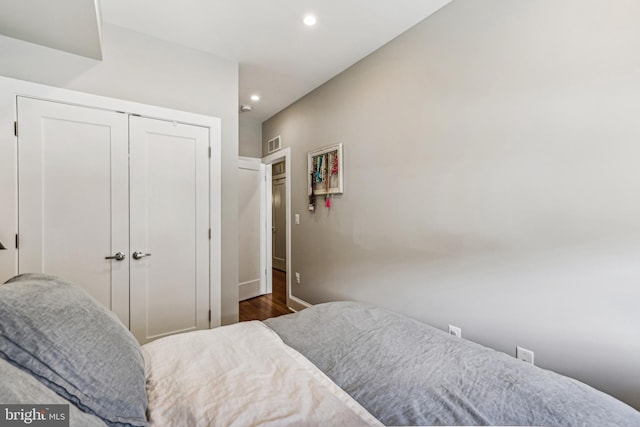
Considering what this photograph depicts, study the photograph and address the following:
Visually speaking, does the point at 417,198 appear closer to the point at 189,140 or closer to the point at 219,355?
the point at 219,355

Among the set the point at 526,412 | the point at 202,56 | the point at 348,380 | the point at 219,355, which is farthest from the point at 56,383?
the point at 202,56

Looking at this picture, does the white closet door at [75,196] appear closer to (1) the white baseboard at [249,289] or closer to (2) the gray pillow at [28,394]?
(2) the gray pillow at [28,394]

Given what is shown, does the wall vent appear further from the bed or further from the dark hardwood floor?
the bed

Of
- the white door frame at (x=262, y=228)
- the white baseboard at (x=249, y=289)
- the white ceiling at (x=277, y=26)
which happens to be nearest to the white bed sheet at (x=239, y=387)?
the white ceiling at (x=277, y=26)

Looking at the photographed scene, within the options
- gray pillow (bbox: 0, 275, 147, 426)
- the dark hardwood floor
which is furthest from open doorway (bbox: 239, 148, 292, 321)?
gray pillow (bbox: 0, 275, 147, 426)

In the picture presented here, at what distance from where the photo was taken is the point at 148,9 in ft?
6.63

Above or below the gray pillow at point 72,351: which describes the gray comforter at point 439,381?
below

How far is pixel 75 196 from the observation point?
79.6 inches

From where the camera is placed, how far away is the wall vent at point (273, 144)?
161 inches

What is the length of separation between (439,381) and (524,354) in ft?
3.19

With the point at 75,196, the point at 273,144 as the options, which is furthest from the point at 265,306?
the point at 75,196

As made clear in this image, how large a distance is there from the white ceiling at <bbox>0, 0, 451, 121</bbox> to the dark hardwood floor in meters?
2.82

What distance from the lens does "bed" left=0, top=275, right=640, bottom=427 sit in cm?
68

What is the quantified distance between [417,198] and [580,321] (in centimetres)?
117
